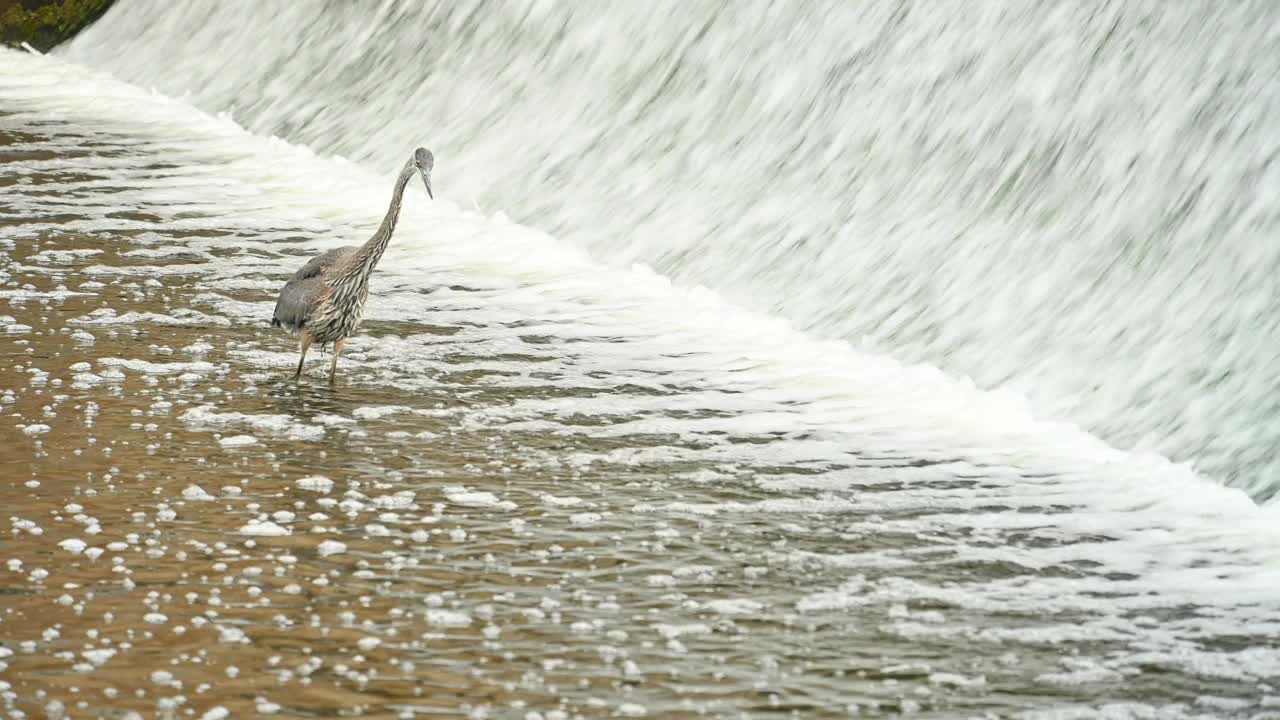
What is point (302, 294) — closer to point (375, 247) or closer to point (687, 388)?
point (375, 247)

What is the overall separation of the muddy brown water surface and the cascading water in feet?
5.09

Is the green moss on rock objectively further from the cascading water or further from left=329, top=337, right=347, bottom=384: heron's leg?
left=329, top=337, right=347, bottom=384: heron's leg

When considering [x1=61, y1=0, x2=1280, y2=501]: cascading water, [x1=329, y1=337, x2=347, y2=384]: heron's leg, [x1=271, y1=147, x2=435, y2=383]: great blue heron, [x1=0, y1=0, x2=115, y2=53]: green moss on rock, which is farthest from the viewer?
[x1=0, y1=0, x2=115, y2=53]: green moss on rock

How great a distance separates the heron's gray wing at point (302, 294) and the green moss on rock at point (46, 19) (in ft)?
57.8

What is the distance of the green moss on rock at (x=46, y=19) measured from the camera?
26625 millimetres

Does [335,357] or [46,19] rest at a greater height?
[46,19]

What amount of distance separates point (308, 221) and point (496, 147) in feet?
8.27

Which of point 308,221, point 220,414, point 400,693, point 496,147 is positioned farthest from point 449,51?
point 400,693

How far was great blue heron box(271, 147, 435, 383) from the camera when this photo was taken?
990cm

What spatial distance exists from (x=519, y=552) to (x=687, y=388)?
2.93m

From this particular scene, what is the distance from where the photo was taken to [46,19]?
88.1 feet

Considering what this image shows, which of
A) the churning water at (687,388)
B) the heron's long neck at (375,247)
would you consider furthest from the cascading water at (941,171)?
the heron's long neck at (375,247)

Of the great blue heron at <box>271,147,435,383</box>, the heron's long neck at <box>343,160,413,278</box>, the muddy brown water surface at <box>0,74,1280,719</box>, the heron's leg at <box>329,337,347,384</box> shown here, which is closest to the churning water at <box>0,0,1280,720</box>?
the muddy brown water surface at <box>0,74,1280,719</box>

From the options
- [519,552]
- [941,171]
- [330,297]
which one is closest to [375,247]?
[330,297]
